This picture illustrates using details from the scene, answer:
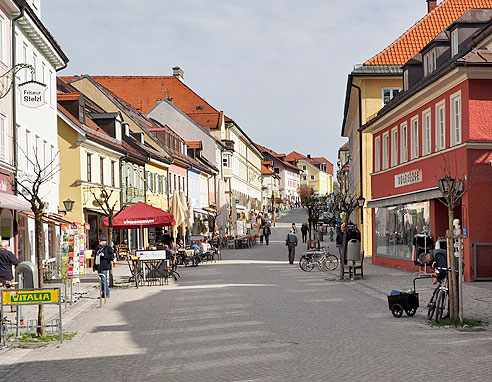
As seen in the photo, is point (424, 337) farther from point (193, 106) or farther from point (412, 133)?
point (193, 106)

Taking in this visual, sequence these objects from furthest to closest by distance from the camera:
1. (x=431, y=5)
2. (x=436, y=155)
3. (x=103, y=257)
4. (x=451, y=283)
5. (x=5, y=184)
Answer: (x=431, y=5)
(x=436, y=155)
(x=5, y=184)
(x=103, y=257)
(x=451, y=283)

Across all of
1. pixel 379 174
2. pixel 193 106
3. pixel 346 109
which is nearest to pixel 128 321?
pixel 379 174

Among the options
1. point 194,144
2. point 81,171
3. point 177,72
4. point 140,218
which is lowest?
point 140,218

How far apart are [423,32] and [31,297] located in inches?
1313

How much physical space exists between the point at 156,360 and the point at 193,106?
69.7 metres

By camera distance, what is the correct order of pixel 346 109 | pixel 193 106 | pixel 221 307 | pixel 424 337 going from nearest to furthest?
pixel 424 337 < pixel 221 307 < pixel 346 109 < pixel 193 106

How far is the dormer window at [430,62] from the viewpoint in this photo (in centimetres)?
2792

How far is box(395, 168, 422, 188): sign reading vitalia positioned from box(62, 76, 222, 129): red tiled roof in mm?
48588

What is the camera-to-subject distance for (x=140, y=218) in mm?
25016

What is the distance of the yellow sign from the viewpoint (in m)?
11.7

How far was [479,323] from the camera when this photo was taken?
12539 millimetres

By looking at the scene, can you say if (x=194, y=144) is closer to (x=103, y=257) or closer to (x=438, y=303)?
(x=103, y=257)

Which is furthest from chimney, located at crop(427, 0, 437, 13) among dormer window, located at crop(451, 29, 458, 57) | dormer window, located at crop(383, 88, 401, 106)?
dormer window, located at crop(451, 29, 458, 57)

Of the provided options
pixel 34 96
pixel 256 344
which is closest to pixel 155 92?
pixel 34 96
